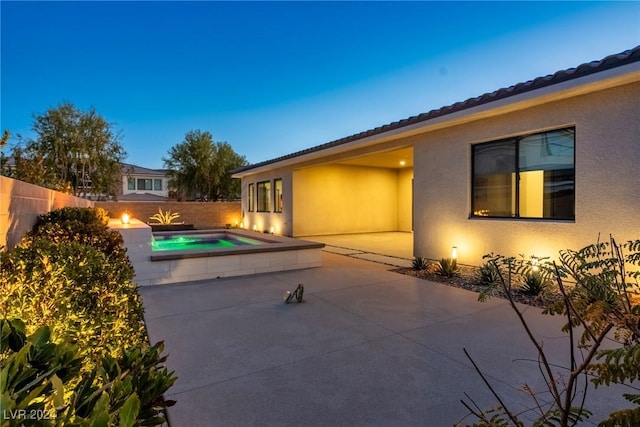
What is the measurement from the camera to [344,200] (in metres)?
17.0

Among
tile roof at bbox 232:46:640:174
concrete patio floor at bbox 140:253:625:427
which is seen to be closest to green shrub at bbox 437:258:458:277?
concrete patio floor at bbox 140:253:625:427

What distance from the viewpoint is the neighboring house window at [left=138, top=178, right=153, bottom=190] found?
132 feet

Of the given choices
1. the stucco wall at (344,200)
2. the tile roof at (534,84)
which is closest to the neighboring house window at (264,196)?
the stucco wall at (344,200)

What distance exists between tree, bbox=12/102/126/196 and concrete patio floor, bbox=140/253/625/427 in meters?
16.1

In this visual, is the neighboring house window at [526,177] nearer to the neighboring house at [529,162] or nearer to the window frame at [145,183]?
the neighboring house at [529,162]

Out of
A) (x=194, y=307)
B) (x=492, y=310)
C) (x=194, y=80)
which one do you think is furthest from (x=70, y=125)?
(x=492, y=310)

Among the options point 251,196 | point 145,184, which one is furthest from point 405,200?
point 145,184

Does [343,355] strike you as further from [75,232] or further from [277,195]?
[277,195]

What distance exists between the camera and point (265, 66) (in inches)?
659

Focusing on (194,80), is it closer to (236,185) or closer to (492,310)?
(236,185)

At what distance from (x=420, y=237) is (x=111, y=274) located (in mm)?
8118

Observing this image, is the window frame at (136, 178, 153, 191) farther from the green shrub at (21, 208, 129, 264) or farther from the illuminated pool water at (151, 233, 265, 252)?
the green shrub at (21, 208, 129, 264)

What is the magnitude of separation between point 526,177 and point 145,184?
41365 mm

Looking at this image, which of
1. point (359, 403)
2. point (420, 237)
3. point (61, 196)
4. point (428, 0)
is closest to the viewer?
point (359, 403)
